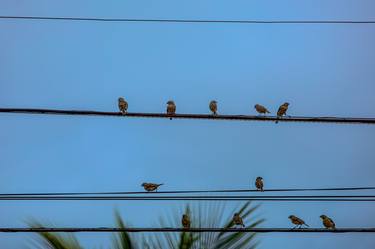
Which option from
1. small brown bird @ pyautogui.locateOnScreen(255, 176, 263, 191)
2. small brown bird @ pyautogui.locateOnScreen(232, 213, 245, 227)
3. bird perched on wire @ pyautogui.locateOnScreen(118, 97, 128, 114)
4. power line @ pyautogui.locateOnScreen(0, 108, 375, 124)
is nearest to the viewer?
small brown bird @ pyautogui.locateOnScreen(232, 213, 245, 227)

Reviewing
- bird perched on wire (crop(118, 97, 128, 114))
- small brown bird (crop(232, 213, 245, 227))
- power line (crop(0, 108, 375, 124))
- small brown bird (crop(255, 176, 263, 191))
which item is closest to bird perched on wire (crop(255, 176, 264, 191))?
small brown bird (crop(255, 176, 263, 191))

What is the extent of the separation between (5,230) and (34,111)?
1384 millimetres

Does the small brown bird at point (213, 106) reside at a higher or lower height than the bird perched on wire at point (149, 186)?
higher

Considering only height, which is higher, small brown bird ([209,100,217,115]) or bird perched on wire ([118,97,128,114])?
small brown bird ([209,100,217,115])

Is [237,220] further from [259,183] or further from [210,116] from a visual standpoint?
[259,183]

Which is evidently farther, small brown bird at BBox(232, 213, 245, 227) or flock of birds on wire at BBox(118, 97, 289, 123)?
flock of birds on wire at BBox(118, 97, 289, 123)

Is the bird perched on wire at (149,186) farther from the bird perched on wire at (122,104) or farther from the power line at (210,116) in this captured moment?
the power line at (210,116)

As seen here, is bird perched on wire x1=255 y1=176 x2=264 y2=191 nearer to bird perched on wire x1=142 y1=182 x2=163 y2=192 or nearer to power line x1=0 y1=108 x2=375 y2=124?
bird perched on wire x1=142 y1=182 x2=163 y2=192

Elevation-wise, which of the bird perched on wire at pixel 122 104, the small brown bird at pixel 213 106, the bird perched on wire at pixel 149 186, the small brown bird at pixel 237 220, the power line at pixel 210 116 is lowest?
the small brown bird at pixel 237 220

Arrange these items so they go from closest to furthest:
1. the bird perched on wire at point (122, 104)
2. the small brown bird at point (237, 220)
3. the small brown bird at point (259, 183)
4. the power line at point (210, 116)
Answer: the small brown bird at point (237, 220) < the power line at point (210, 116) < the bird perched on wire at point (122, 104) < the small brown bird at point (259, 183)

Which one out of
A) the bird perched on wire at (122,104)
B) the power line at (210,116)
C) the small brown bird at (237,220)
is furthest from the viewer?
the bird perched on wire at (122,104)

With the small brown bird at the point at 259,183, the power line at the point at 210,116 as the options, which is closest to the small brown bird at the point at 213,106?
the small brown bird at the point at 259,183

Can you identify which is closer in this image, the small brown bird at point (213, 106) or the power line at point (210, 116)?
the power line at point (210, 116)

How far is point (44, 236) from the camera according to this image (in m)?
3.87
